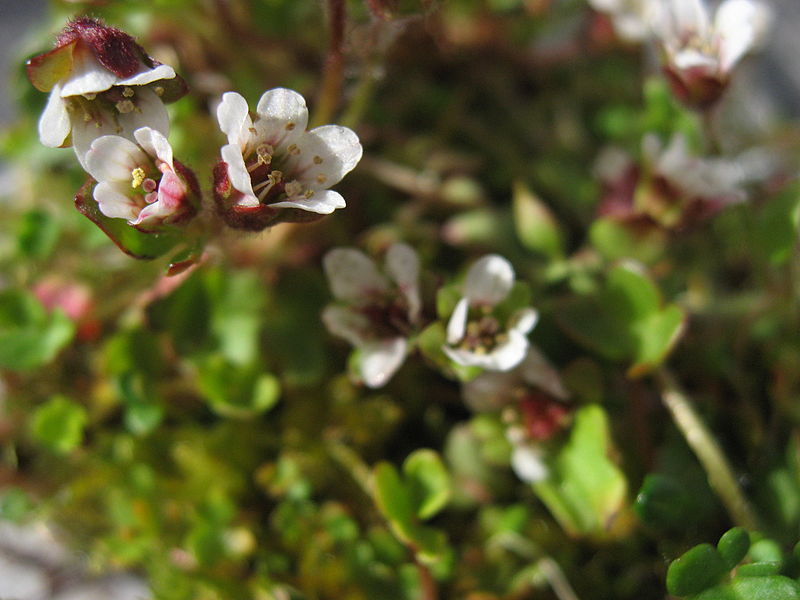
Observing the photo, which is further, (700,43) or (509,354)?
(700,43)

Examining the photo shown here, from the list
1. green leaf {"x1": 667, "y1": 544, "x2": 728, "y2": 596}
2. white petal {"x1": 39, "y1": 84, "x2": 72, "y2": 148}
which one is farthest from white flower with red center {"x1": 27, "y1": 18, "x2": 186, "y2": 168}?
green leaf {"x1": 667, "y1": 544, "x2": 728, "y2": 596}

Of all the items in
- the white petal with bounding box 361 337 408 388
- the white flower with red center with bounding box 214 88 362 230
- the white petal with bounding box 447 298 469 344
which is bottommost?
the white petal with bounding box 361 337 408 388

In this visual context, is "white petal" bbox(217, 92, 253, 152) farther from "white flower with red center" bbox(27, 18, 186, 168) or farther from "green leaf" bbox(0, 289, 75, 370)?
"green leaf" bbox(0, 289, 75, 370)

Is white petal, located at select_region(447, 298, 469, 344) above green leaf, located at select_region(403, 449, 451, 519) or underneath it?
above

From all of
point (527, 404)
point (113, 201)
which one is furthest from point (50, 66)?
point (527, 404)

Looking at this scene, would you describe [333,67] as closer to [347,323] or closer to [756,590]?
[347,323]

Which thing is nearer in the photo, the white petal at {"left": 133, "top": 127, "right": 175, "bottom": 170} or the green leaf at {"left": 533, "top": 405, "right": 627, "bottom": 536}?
the white petal at {"left": 133, "top": 127, "right": 175, "bottom": 170}

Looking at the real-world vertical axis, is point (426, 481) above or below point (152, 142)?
below
